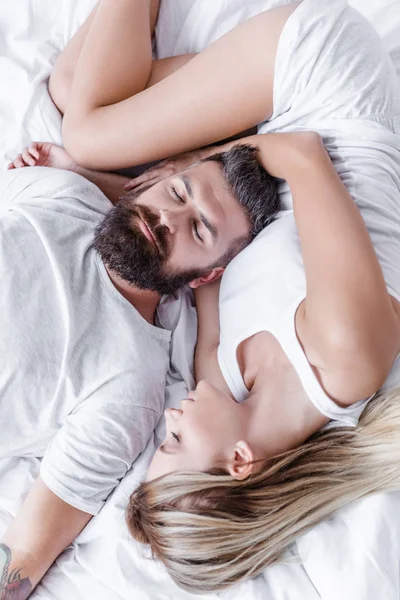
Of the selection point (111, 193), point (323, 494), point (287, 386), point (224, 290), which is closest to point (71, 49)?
point (111, 193)

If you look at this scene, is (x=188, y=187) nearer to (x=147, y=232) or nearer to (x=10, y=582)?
(x=147, y=232)

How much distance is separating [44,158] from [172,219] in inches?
17.4

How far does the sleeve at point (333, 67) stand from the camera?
4.12 feet

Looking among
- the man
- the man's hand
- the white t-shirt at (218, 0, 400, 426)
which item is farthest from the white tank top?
the man's hand

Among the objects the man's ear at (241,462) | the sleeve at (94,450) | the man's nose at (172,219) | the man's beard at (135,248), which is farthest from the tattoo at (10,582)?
the man's nose at (172,219)

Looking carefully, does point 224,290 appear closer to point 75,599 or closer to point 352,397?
point 352,397

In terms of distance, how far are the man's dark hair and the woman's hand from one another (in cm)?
10

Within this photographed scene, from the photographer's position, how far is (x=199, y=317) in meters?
1.46

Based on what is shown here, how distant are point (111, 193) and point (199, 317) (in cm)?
38

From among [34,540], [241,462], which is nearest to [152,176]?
[241,462]

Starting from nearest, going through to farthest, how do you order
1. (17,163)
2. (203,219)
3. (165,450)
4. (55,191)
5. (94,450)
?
1. (165,450)
2. (94,450)
3. (203,219)
4. (55,191)
5. (17,163)

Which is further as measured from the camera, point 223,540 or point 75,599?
point 75,599

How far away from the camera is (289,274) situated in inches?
47.3

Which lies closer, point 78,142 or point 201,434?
point 201,434
